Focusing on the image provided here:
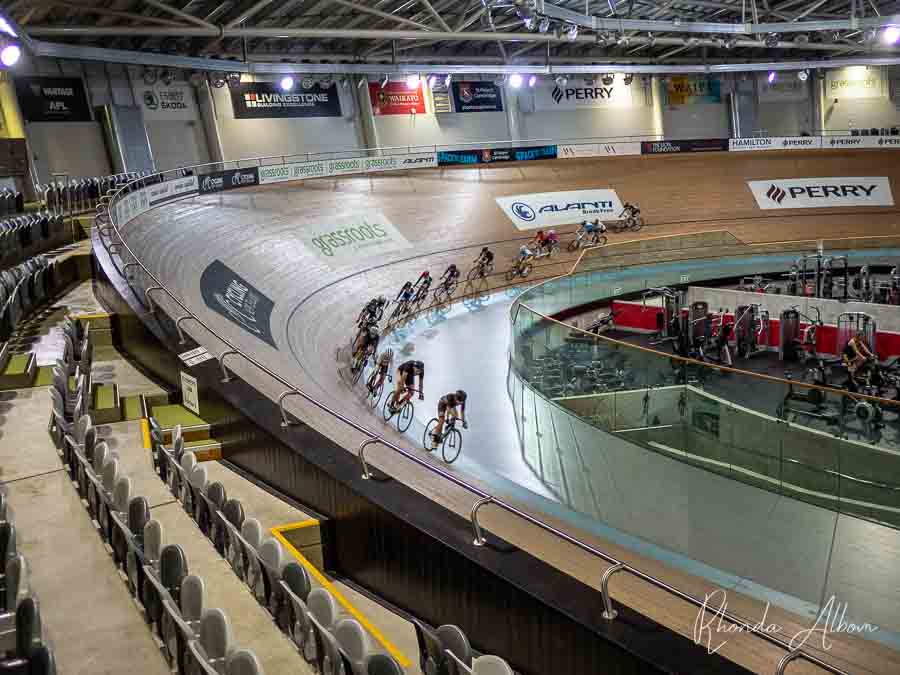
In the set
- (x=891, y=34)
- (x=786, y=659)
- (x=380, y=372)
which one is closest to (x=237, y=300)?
(x=380, y=372)

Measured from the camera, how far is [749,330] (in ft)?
45.7

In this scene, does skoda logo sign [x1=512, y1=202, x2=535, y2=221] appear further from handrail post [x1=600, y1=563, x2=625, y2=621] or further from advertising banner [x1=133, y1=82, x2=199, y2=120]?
handrail post [x1=600, y1=563, x2=625, y2=621]

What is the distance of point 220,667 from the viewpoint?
11.4 ft

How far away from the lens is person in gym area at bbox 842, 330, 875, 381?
11211 mm

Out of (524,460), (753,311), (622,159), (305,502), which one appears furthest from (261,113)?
(305,502)

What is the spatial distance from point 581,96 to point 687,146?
23.2 feet

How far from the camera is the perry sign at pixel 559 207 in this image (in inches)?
871

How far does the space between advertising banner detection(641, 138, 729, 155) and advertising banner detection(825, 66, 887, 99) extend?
45.1ft

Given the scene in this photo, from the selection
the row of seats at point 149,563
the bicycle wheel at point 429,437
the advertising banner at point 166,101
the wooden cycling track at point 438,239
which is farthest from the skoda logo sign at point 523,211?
the row of seats at point 149,563

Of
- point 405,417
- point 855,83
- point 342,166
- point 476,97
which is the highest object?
point 476,97

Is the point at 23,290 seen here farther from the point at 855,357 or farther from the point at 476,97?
the point at 476,97

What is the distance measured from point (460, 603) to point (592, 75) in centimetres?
3026

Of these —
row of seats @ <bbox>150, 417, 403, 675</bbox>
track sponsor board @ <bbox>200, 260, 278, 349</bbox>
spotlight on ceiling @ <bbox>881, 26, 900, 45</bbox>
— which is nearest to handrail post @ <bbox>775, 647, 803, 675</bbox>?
row of seats @ <bbox>150, 417, 403, 675</bbox>

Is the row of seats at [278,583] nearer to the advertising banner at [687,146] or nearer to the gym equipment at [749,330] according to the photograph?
the gym equipment at [749,330]
